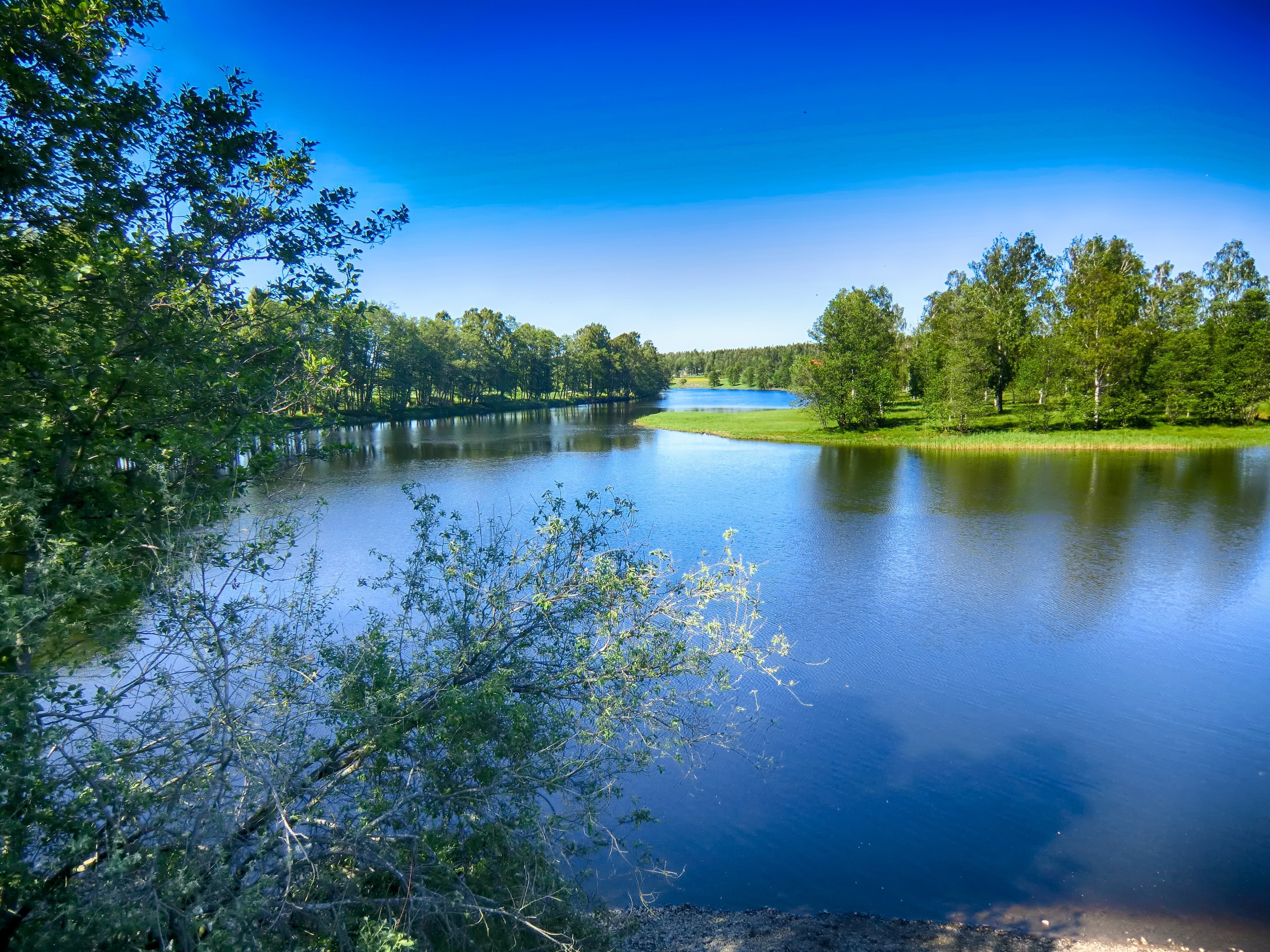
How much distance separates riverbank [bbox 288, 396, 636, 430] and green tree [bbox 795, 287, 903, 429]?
33.1m

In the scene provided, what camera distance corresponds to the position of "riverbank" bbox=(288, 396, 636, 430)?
6388 centimetres

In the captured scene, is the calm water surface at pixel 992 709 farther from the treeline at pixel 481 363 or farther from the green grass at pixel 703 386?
the green grass at pixel 703 386

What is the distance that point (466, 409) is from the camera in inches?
3071

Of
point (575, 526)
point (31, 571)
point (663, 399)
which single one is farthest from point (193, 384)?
point (663, 399)

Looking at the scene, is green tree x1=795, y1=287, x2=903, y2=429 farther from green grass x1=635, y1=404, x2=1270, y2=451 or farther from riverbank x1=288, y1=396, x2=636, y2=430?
riverbank x1=288, y1=396, x2=636, y2=430

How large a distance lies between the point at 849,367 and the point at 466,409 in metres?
45.3

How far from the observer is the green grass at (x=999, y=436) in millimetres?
41781

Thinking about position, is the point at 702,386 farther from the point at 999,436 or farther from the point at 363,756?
the point at 363,756

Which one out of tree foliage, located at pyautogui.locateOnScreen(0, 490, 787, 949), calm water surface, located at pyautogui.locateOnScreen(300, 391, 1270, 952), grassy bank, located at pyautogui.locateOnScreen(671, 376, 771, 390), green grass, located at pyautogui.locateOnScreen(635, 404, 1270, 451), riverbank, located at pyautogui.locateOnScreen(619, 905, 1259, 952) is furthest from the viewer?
grassy bank, located at pyautogui.locateOnScreen(671, 376, 771, 390)

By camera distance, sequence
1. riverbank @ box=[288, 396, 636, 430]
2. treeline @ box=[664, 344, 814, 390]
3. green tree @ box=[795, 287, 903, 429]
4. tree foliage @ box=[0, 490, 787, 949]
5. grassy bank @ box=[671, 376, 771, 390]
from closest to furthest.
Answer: tree foliage @ box=[0, 490, 787, 949] → green tree @ box=[795, 287, 903, 429] → riverbank @ box=[288, 396, 636, 430] → treeline @ box=[664, 344, 814, 390] → grassy bank @ box=[671, 376, 771, 390]

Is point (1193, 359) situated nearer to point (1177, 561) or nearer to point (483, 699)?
point (1177, 561)

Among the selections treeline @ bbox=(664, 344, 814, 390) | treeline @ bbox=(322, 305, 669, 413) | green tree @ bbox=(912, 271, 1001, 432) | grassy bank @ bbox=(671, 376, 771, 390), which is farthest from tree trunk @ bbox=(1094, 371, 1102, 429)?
grassy bank @ bbox=(671, 376, 771, 390)

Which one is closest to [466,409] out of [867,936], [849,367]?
[849,367]

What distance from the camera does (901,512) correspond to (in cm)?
2611
